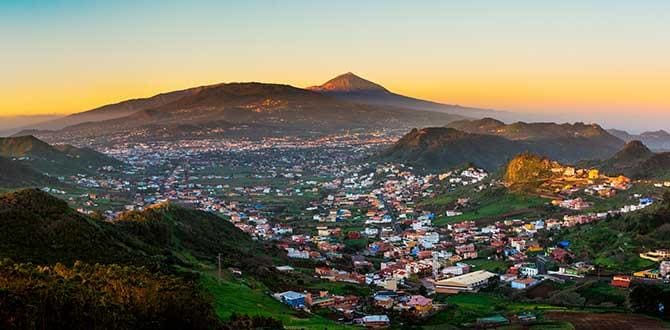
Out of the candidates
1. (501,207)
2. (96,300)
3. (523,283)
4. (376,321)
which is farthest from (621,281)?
(501,207)

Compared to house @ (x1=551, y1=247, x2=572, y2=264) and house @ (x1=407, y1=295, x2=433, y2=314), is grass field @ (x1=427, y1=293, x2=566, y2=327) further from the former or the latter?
house @ (x1=551, y1=247, x2=572, y2=264)

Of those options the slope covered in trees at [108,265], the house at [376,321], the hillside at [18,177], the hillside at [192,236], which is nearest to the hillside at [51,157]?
the hillside at [18,177]

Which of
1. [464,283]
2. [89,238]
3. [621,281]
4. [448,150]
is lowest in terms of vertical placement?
[464,283]

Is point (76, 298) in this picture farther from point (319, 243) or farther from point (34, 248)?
point (319, 243)

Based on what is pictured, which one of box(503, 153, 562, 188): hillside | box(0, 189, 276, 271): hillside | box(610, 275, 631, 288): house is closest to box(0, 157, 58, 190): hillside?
box(0, 189, 276, 271): hillside

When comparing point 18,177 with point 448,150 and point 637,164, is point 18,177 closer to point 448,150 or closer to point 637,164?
point 637,164

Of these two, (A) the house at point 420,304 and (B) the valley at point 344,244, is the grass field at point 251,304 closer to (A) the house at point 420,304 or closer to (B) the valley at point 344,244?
(B) the valley at point 344,244

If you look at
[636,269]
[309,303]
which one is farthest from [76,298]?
[636,269]
